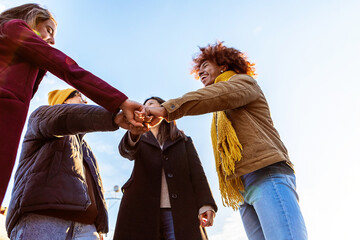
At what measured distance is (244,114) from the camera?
254cm

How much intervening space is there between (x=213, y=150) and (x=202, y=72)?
0.90 metres

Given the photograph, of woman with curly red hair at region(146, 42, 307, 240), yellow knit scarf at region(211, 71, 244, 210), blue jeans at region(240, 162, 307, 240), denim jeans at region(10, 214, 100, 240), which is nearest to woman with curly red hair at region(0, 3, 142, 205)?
woman with curly red hair at region(146, 42, 307, 240)

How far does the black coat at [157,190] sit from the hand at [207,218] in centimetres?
7

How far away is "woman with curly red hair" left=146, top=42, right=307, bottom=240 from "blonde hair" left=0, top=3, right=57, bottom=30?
987 mm

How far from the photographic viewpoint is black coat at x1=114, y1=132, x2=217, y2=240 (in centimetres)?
300

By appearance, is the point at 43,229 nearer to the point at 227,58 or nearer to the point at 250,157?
the point at 250,157

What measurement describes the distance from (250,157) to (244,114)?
40cm

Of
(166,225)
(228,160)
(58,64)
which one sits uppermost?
(58,64)

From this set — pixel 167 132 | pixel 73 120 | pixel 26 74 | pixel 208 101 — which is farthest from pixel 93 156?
pixel 26 74

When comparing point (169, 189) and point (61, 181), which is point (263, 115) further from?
point (61, 181)

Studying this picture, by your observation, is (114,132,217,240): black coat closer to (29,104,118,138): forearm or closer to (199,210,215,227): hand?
(199,210,215,227): hand

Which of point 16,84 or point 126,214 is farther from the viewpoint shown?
point 126,214

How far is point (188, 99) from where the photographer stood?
7.83 ft

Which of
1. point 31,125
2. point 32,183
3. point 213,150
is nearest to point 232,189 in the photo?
point 213,150
